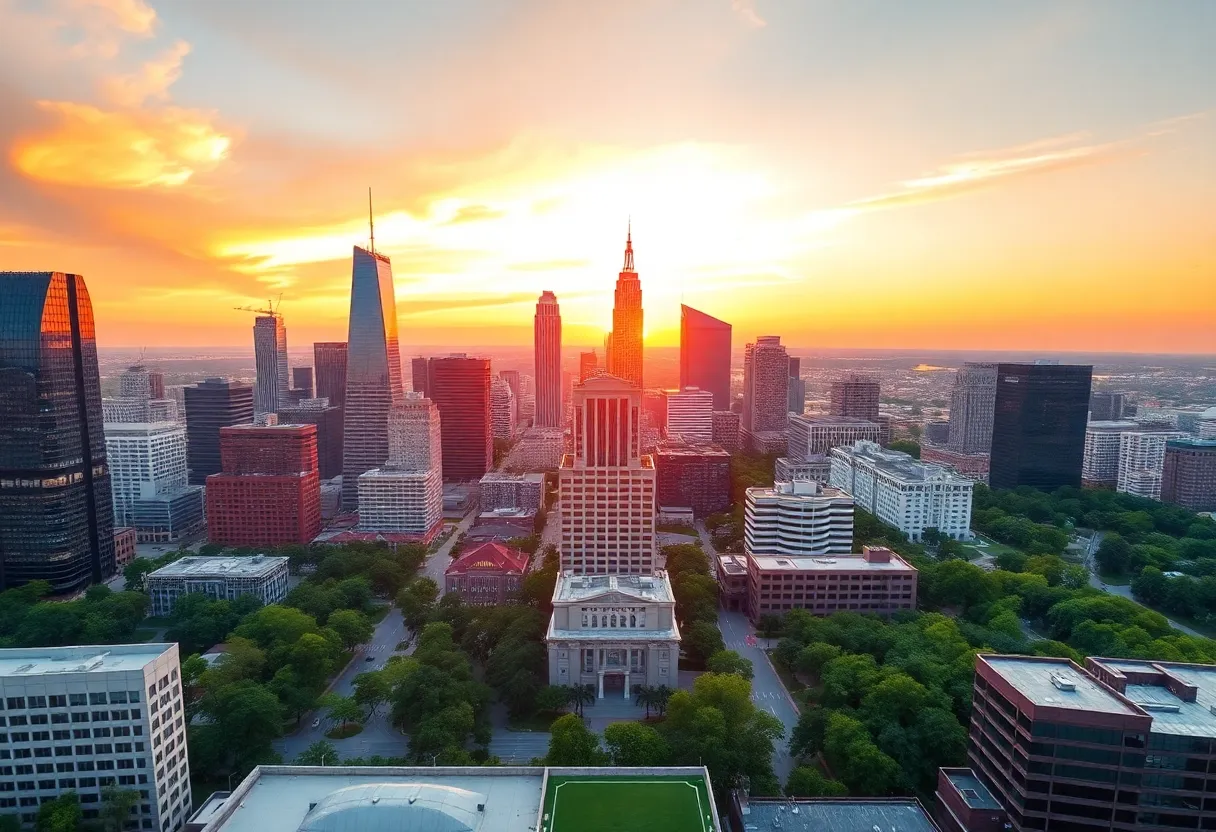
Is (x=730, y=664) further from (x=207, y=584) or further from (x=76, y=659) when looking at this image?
(x=207, y=584)

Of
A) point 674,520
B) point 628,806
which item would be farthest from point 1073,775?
point 674,520

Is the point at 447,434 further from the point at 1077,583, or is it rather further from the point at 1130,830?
the point at 1130,830

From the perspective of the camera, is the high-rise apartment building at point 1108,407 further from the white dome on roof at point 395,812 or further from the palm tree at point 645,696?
the white dome on roof at point 395,812

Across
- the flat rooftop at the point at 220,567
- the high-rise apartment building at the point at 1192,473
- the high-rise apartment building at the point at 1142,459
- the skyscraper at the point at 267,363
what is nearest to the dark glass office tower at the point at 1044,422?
the high-rise apartment building at the point at 1142,459

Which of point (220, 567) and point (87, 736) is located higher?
point (87, 736)

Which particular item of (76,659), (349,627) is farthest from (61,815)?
(349,627)
